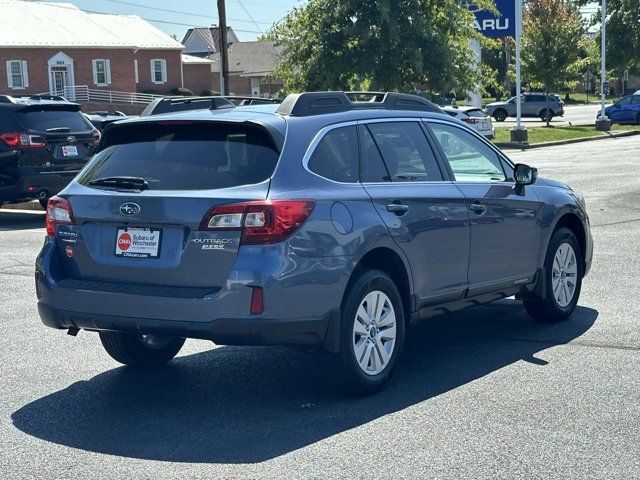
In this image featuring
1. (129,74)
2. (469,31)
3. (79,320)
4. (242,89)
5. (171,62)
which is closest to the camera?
(79,320)

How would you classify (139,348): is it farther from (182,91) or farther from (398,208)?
(182,91)

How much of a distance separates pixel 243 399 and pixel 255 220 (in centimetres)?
125

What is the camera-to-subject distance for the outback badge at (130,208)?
6.46 meters

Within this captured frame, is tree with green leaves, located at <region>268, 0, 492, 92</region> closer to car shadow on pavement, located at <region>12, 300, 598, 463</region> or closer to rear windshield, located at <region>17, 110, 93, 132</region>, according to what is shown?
rear windshield, located at <region>17, 110, 93, 132</region>

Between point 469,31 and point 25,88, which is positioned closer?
point 469,31

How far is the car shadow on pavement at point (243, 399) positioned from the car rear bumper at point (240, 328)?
389 mm

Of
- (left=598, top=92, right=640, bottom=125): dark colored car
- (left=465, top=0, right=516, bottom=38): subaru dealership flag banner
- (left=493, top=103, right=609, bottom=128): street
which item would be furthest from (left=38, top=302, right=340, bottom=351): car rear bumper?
(left=493, top=103, right=609, bottom=128): street

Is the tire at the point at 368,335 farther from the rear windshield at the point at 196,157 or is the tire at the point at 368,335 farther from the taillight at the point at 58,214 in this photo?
the taillight at the point at 58,214

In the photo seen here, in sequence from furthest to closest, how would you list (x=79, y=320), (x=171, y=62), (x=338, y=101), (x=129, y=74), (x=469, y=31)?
(x=171, y=62) < (x=129, y=74) < (x=469, y=31) < (x=338, y=101) < (x=79, y=320)

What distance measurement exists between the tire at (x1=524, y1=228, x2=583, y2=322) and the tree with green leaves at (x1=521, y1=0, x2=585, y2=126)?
4537cm

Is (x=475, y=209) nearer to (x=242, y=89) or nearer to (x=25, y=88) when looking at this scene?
(x=25, y=88)

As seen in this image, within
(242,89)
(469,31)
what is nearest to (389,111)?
(469,31)

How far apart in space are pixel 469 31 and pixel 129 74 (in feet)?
124

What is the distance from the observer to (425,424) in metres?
6.14
